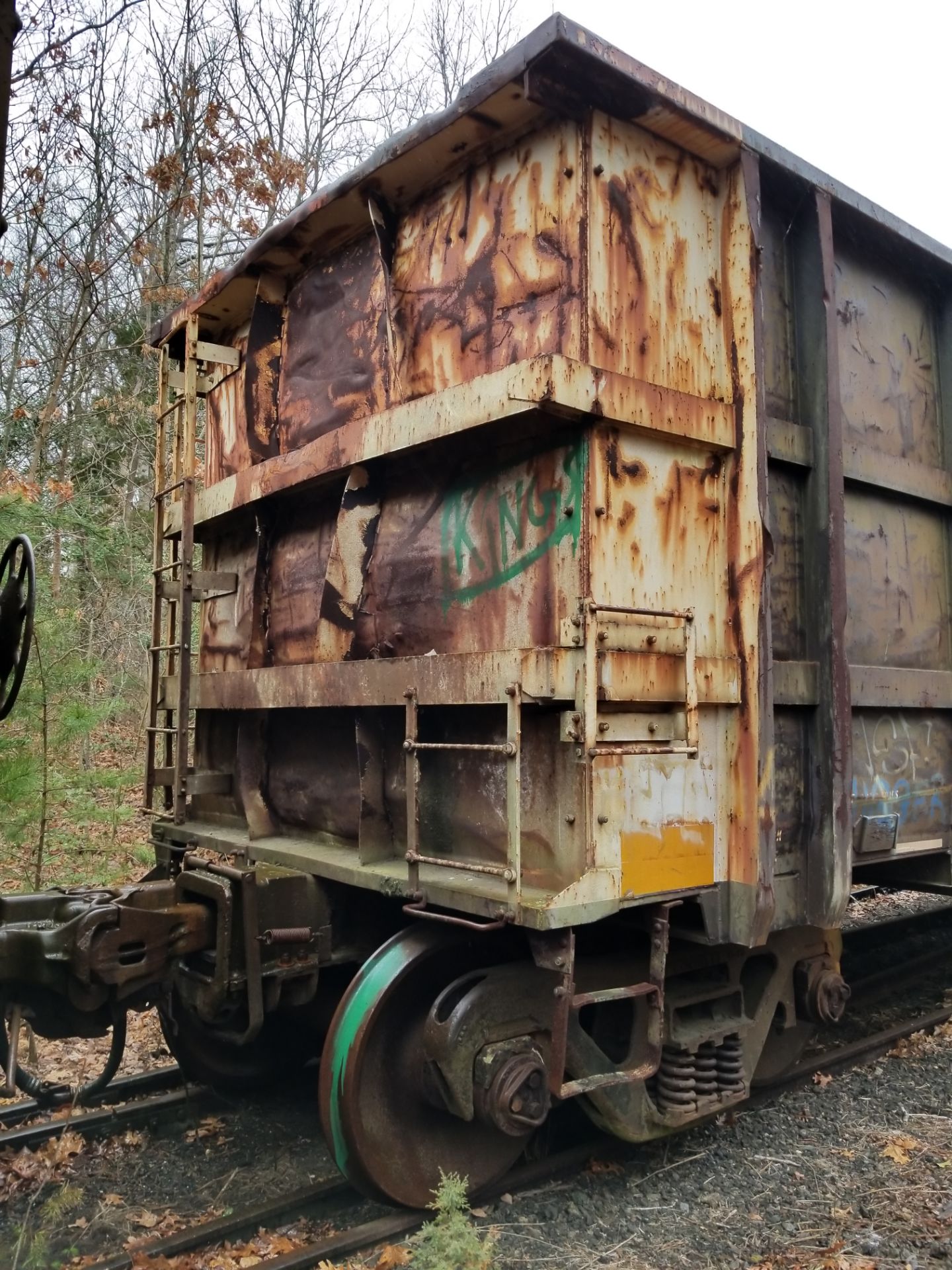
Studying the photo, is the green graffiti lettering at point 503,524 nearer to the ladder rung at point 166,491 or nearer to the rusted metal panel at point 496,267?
the rusted metal panel at point 496,267

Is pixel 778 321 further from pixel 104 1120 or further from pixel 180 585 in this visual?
pixel 104 1120

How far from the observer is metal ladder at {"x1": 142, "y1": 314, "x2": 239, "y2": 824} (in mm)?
4465

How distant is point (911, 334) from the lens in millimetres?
4840

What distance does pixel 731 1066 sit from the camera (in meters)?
3.78

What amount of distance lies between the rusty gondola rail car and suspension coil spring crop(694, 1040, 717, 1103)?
0.04 feet

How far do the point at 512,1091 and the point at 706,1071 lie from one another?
1.00 m

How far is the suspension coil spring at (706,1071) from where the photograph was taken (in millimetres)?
3684

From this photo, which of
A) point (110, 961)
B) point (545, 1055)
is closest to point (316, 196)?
point (110, 961)

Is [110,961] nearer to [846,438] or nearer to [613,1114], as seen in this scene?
[613,1114]

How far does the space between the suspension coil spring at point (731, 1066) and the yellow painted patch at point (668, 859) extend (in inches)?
30.9

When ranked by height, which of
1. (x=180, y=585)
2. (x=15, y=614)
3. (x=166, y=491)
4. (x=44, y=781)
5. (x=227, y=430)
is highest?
(x=227, y=430)

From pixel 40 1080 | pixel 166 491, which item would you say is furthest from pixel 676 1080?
pixel 166 491

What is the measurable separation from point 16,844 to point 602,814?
Result: 19.4 feet

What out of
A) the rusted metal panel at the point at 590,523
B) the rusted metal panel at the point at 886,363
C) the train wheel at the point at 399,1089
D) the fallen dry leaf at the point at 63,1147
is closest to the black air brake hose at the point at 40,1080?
the fallen dry leaf at the point at 63,1147
